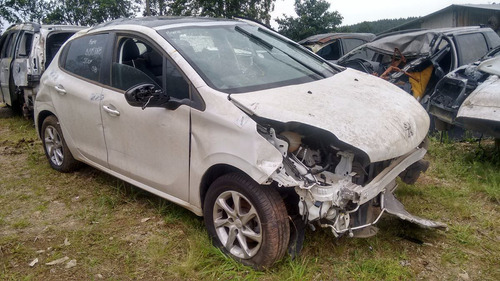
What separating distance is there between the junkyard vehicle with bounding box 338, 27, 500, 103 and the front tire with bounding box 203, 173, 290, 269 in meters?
4.33

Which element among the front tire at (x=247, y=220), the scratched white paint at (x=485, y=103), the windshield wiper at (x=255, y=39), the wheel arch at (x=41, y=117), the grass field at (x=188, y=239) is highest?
the windshield wiper at (x=255, y=39)

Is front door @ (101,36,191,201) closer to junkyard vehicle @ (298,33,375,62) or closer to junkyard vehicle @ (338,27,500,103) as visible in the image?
junkyard vehicle @ (338,27,500,103)

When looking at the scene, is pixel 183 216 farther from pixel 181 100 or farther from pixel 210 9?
pixel 210 9

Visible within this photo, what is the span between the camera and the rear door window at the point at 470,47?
614 centimetres

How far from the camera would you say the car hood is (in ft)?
8.61

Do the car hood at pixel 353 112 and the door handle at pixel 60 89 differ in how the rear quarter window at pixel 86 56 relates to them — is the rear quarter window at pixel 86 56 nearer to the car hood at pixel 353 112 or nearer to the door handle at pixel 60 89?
the door handle at pixel 60 89

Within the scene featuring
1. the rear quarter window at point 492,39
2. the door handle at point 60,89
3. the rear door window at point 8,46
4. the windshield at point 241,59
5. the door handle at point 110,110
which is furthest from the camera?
the rear door window at point 8,46

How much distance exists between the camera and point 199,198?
3.12 metres

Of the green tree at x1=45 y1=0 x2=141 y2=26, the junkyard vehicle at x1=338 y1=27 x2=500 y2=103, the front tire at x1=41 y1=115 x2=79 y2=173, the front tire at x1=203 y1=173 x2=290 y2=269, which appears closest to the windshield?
the front tire at x1=203 y1=173 x2=290 y2=269

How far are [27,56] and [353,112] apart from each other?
21.0ft

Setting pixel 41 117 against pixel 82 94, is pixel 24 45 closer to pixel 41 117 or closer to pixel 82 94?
pixel 41 117

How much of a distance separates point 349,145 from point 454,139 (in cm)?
357

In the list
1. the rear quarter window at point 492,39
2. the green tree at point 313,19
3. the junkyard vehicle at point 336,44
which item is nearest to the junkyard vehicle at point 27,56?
the junkyard vehicle at point 336,44

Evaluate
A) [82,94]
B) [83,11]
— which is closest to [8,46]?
[82,94]
